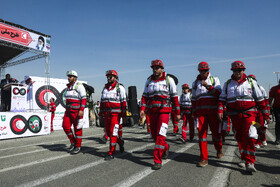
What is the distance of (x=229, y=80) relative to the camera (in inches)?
176

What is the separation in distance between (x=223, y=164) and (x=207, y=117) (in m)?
1.02

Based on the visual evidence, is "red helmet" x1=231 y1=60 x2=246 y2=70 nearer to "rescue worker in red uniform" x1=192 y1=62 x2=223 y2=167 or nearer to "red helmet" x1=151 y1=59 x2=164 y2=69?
"rescue worker in red uniform" x1=192 y1=62 x2=223 y2=167

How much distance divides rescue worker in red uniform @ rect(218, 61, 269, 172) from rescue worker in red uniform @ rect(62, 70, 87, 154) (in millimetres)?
3740

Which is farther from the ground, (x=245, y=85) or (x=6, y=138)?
(x=245, y=85)

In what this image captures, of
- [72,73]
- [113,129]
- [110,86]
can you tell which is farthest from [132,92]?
[113,129]

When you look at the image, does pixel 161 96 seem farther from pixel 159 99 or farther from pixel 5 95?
pixel 5 95

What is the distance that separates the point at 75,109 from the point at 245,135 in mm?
4326

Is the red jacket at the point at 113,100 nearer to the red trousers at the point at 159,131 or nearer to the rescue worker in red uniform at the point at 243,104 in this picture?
the red trousers at the point at 159,131

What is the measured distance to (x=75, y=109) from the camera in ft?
19.8

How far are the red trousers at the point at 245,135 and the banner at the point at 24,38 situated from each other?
1412 cm

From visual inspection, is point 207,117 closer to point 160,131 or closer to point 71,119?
point 160,131

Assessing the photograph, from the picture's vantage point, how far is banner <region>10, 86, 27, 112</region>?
13.3 meters

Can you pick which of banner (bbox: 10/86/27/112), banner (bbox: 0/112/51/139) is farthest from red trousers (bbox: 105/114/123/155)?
banner (bbox: 10/86/27/112)

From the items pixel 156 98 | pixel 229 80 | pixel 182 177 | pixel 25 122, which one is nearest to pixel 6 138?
pixel 25 122
